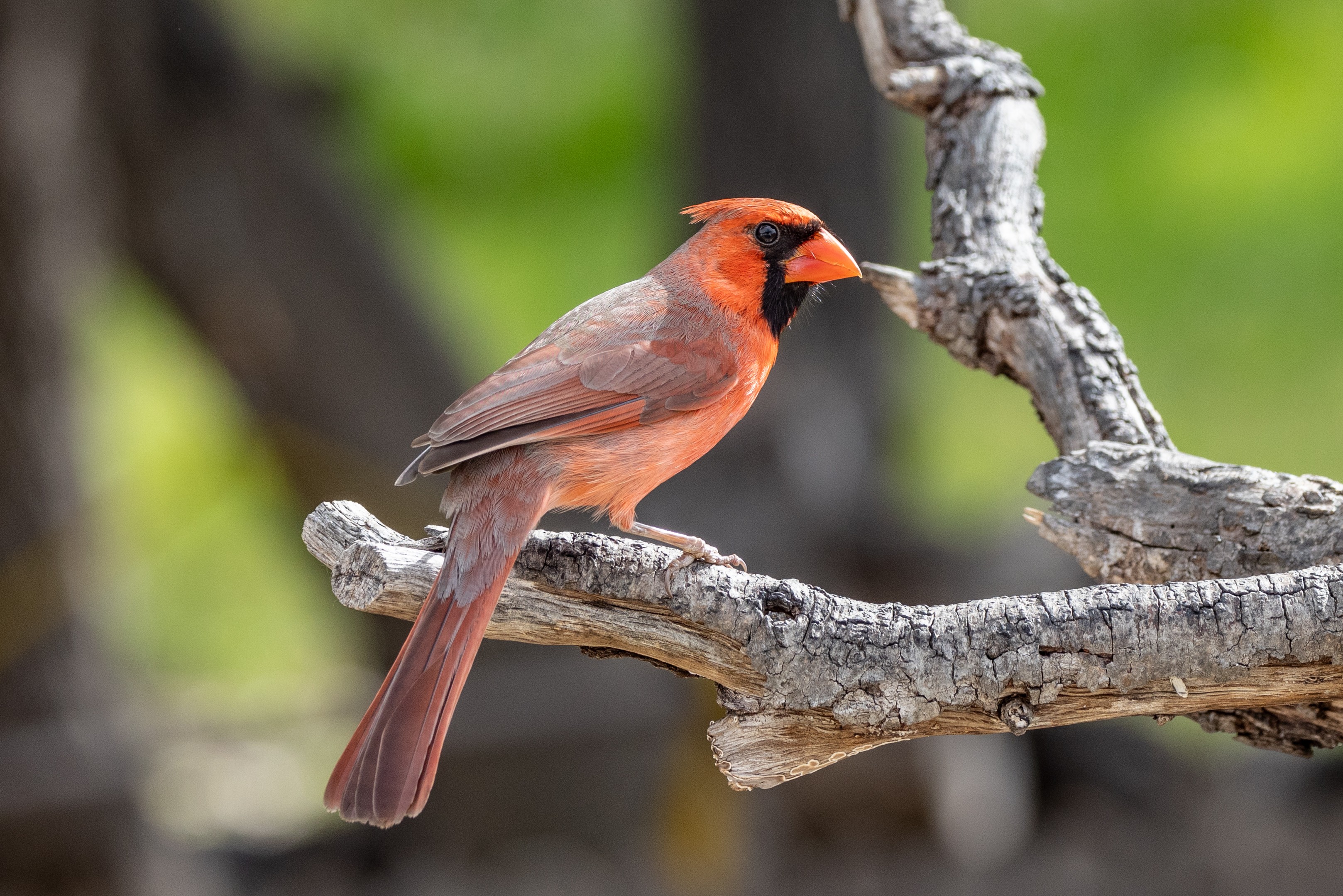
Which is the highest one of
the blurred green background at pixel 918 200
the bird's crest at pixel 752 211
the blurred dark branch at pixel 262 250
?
the blurred green background at pixel 918 200

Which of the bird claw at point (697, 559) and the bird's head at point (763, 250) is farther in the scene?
the bird's head at point (763, 250)

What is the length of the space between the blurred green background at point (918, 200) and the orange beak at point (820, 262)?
2825 mm

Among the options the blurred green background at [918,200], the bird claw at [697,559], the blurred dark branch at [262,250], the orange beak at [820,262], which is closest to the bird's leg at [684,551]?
the bird claw at [697,559]

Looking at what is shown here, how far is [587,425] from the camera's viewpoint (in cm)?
237

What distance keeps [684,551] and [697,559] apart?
0.08 metres

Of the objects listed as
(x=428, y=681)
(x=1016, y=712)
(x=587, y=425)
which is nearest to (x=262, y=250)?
(x=587, y=425)

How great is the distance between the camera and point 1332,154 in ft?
20.3

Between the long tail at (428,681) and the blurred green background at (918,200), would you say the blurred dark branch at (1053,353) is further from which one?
the blurred green background at (918,200)

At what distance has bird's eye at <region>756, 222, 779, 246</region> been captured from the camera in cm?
274

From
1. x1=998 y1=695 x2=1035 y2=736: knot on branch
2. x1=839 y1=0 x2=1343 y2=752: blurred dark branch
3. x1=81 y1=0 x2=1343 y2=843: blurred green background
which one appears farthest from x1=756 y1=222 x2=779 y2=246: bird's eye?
x1=81 y1=0 x2=1343 y2=843: blurred green background

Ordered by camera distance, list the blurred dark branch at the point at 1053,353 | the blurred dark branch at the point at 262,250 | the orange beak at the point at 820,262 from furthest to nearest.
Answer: the blurred dark branch at the point at 262,250
the orange beak at the point at 820,262
the blurred dark branch at the point at 1053,353

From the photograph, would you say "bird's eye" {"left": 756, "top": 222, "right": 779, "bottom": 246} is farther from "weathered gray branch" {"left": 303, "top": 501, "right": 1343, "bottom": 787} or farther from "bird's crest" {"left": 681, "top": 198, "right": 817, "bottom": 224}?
"weathered gray branch" {"left": 303, "top": 501, "right": 1343, "bottom": 787}

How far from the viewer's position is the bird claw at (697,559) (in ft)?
6.64

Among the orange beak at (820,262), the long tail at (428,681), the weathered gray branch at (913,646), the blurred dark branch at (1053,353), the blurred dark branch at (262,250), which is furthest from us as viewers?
the blurred dark branch at (262,250)
